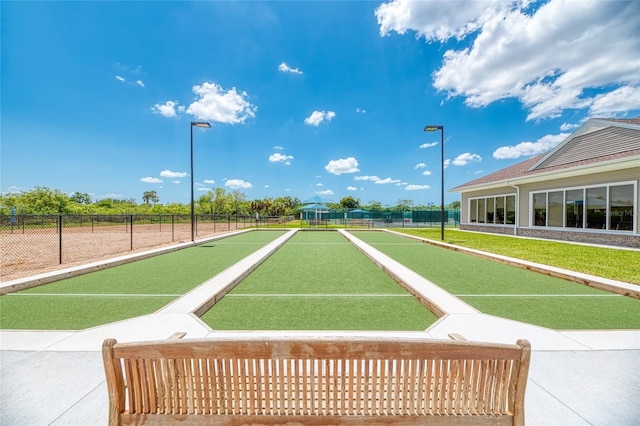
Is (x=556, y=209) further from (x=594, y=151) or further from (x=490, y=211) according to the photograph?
(x=490, y=211)

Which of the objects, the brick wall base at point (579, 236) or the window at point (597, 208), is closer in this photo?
the brick wall base at point (579, 236)

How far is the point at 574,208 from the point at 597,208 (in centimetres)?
110

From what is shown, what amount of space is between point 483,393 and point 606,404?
179 centimetres

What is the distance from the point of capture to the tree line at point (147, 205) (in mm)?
42969

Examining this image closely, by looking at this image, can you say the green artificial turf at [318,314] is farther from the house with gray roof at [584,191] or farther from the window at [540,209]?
the window at [540,209]

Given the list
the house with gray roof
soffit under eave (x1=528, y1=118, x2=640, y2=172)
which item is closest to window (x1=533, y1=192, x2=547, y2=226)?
the house with gray roof

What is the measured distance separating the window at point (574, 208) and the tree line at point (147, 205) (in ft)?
83.4

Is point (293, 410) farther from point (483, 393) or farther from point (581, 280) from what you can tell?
point (581, 280)

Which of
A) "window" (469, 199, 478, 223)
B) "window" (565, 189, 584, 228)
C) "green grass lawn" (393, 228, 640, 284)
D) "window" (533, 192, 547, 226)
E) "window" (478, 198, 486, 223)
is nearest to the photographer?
"green grass lawn" (393, 228, 640, 284)

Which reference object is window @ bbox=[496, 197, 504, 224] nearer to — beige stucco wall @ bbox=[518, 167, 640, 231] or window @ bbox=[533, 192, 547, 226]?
beige stucco wall @ bbox=[518, 167, 640, 231]

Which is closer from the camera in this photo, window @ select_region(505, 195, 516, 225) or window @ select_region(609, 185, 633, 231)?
window @ select_region(609, 185, 633, 231)

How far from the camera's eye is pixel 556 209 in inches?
565

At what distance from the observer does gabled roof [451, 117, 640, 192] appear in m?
11.2

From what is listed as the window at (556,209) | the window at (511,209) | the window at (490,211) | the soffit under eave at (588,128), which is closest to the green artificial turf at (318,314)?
the window at (556,209)
